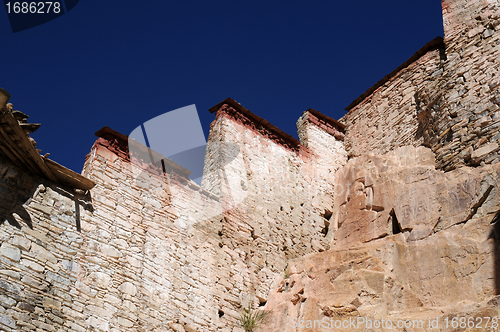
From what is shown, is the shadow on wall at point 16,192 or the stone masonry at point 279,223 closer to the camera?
the shadow on wall at point 16,192

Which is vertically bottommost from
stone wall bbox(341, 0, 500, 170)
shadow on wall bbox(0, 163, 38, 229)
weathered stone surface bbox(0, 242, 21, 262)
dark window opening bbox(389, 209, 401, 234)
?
weathered stone surface bbox(0, 242, 21, 262)

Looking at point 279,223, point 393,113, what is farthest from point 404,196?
point 393,113

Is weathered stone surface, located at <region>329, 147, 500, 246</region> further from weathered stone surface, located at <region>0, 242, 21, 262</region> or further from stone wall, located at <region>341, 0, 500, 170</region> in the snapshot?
weathered stone surface, located at <region>0, 242, 21, 262</region>

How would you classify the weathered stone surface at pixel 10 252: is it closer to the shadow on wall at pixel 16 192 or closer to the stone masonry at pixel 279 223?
the stone masonry at pixel 279 223

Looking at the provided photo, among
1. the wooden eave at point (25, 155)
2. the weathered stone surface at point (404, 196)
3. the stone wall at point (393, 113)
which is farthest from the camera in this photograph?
the stone wall at point (393, 113)

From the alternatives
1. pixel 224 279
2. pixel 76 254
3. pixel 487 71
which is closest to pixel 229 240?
pixel 224 279

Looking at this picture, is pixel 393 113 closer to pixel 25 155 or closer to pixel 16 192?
pixel 25 155

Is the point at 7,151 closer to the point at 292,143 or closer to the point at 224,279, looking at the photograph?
the point at 224,279

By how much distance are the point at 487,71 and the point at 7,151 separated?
28.9ft

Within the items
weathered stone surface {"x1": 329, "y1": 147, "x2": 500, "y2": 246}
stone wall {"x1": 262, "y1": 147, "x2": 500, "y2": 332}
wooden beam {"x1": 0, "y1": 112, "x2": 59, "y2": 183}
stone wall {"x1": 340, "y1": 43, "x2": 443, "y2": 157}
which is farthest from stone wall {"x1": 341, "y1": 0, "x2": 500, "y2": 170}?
wooden beam {"x1": 0, "y1": 112, "x2": 59, "y2": 183}
